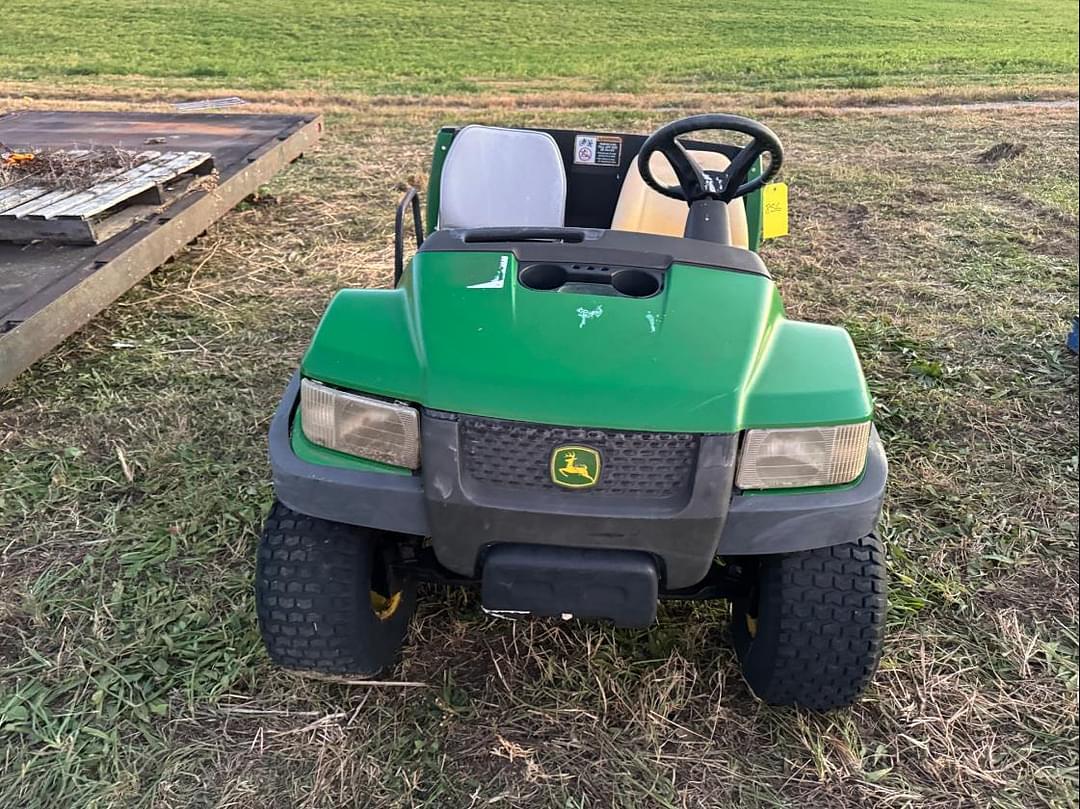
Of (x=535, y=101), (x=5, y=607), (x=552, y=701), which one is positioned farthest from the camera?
(x=535, y=101)

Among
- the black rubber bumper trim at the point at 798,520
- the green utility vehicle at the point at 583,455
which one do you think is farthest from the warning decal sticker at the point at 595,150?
the black rubber bumper trim at the point at 798,520

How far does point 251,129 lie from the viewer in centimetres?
586

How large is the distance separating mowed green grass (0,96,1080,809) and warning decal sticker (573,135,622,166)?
146 centimetres

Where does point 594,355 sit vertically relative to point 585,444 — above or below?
above

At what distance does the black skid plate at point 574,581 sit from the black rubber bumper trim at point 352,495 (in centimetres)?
17

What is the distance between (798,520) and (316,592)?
39.9 inches

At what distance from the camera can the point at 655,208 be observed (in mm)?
2916

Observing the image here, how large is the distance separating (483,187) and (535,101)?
7.76 meters

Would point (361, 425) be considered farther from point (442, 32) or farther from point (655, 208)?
point (442, 32)

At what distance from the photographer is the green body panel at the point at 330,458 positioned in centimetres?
169

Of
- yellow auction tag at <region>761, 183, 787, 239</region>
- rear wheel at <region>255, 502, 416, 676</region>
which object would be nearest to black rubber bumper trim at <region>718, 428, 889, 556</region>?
rear wheel at <region>255, 502, 416, 676</region>

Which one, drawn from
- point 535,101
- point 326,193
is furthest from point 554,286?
point 535,101

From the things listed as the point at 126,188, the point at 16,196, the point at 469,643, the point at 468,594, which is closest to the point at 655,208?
the point at 468,594

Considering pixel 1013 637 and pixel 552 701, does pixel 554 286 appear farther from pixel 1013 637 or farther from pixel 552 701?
pixel 1013 637
